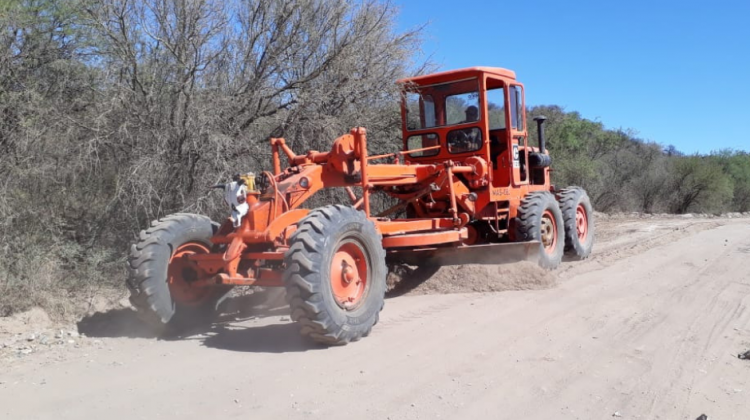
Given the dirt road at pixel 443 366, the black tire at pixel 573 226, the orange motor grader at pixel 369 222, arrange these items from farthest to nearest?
1. the black tire at pixel 573 226
2. the orange motor grader at pixel 369 222
3. the dirt road at pixel 443 366

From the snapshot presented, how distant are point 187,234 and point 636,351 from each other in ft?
13.5

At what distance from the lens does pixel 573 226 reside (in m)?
10.3

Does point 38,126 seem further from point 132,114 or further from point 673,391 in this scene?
point 673,391

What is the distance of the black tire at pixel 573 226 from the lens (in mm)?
10234

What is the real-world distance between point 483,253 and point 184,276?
3777 mm

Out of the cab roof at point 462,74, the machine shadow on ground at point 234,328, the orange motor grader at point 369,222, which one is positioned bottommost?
the machine shadow on ground at point 234,328

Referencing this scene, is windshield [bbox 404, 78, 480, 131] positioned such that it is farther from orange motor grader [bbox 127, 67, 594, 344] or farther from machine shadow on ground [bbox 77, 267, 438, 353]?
machine shadow on ground [bbox 77, 267, 438, 353]

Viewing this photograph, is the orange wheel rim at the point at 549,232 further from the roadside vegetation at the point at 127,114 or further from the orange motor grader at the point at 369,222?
the roadside vegetation at the point at 127,114

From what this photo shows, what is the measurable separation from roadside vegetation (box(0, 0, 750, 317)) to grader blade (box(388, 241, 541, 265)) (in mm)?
2417

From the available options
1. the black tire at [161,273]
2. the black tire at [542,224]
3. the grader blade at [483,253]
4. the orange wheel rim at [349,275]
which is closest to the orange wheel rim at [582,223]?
the black tire at [542,224]

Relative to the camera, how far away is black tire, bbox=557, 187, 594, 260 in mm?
10234

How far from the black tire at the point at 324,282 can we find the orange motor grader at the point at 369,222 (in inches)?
0.4

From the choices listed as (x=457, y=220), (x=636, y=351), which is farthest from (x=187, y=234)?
(x=636, y=351)

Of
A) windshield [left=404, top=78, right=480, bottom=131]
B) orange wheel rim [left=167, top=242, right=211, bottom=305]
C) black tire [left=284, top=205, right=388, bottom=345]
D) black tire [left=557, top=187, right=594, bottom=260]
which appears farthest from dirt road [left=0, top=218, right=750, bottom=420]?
windshield [left=404, top=78, right=480, bottom=131]
